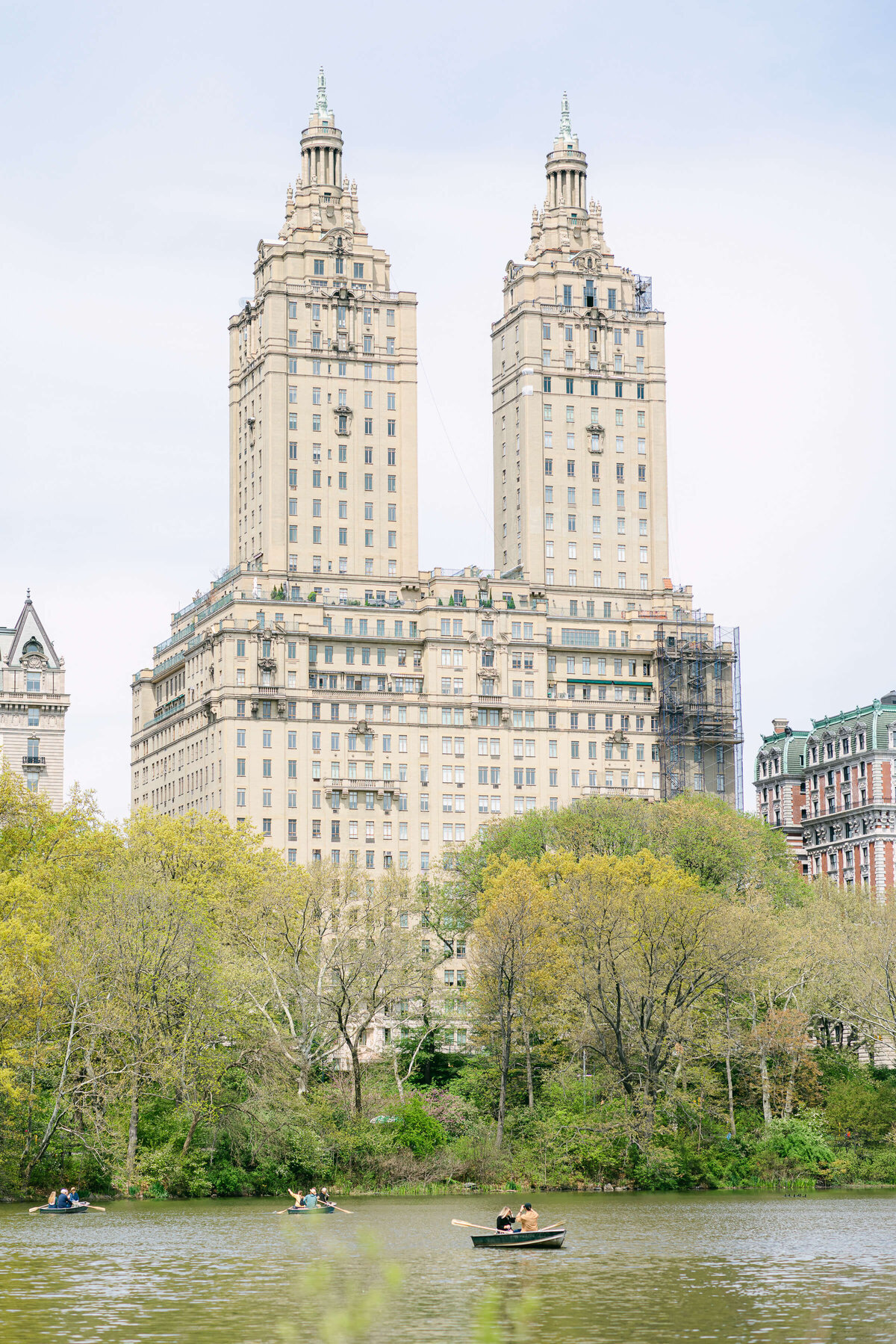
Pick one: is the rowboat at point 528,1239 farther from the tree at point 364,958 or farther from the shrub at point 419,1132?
the shrub at point 419,1132

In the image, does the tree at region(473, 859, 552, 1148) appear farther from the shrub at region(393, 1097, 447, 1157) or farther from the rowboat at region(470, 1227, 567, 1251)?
the rowboat at region(470, 1227, 567, 1251)

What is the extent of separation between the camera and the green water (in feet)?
192

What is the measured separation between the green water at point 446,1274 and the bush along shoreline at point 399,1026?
8.00m

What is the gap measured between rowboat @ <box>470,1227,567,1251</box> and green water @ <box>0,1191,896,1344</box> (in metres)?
0.51

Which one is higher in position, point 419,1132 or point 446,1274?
point 419,1132

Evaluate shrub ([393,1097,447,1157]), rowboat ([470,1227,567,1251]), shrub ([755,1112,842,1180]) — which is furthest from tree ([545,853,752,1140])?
rowboat ([470,1227,567,1251])

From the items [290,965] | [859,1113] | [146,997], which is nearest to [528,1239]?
[146,997]

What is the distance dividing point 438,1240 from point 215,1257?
11885 millimetres

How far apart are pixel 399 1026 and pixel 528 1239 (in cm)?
6685

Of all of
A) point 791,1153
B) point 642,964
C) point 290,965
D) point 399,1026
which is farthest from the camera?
point 399,1026

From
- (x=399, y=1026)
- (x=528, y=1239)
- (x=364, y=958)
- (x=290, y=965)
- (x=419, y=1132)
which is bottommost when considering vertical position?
(x=528, y=1239)

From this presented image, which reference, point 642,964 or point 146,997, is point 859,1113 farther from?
point 146,997

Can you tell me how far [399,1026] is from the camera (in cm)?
14762

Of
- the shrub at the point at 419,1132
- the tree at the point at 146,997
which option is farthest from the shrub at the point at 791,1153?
the tree at the point at 146,997
